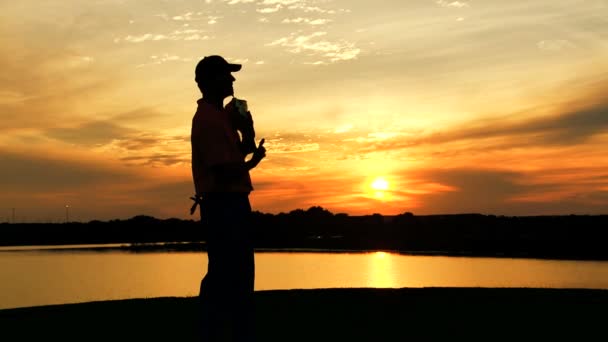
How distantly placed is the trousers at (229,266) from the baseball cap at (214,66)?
976mm

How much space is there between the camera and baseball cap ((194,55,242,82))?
18.8ft

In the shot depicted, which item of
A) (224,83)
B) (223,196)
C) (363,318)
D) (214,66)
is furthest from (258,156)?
(363,318)

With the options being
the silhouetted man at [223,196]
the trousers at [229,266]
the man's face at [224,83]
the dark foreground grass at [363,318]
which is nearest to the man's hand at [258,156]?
the silhouetted man at [223,196]

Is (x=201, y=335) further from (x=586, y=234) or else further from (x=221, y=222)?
(x=586, y=234)

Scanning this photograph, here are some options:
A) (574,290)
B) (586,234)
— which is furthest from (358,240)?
(574,290)

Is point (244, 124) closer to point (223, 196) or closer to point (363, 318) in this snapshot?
point (223, 196)

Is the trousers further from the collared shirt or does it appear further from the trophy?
the trophy

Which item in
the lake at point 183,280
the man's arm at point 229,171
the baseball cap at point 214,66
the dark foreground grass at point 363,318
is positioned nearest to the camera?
the man's arm at point 229,171

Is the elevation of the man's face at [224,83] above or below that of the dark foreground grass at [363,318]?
above

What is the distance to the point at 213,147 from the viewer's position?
5648 mm

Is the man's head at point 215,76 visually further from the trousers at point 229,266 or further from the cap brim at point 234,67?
the trousers at point 229,266

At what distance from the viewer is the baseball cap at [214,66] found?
5.73 metres

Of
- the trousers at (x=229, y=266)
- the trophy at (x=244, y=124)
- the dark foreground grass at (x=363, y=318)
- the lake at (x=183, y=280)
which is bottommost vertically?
the lake at (x=183, y=280)

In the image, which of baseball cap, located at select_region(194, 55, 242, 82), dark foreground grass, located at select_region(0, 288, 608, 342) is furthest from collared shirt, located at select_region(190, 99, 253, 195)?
dark foreground grass, located at select_region(0, 288, 608, 342)
